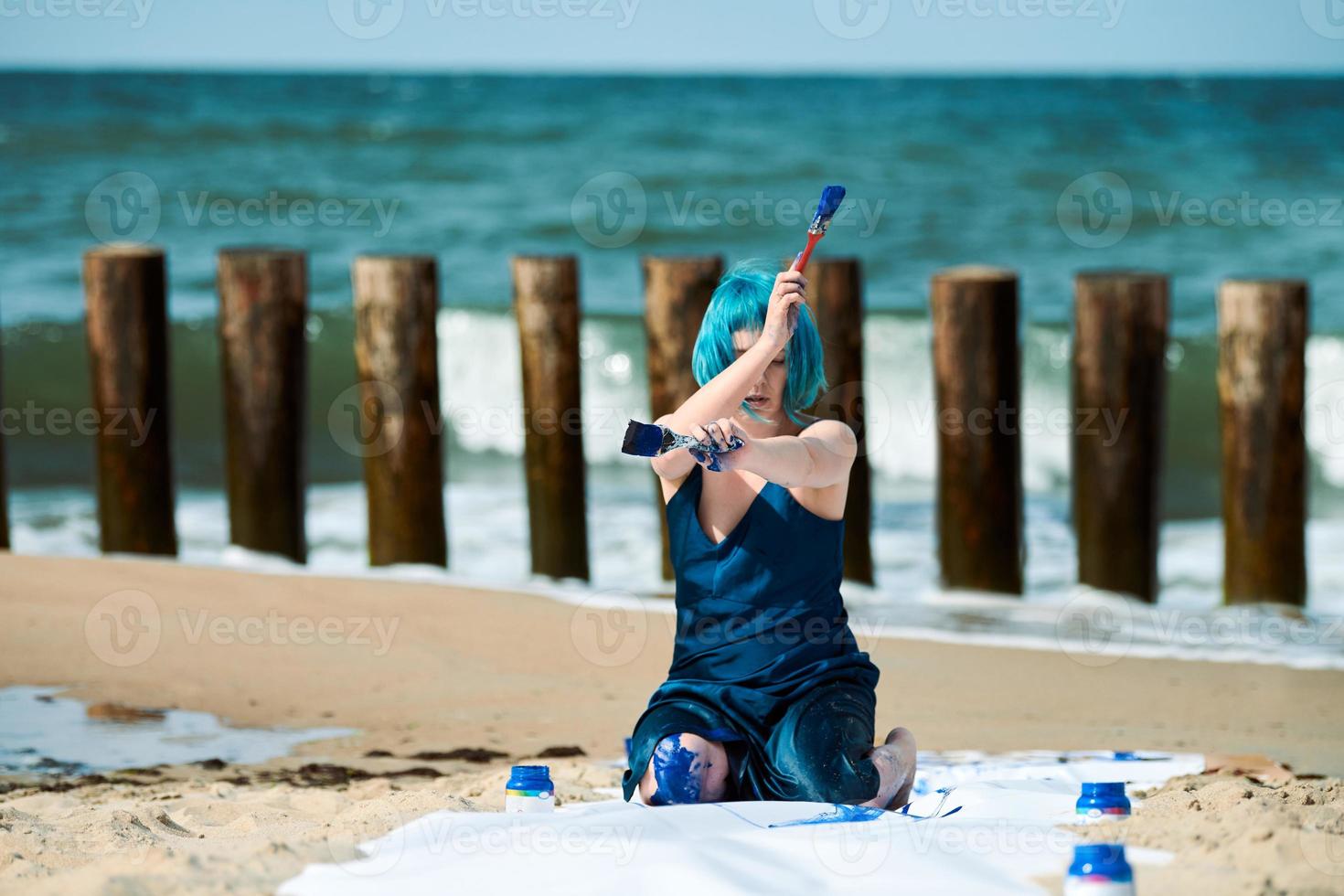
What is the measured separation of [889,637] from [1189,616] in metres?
1.28

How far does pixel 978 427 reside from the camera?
6.34 meters

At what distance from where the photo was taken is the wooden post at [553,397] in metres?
6.68

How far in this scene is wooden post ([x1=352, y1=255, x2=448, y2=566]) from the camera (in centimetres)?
663

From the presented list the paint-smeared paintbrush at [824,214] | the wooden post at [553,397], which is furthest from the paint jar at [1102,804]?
the wooden post at [553,397]

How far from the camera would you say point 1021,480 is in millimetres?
6461

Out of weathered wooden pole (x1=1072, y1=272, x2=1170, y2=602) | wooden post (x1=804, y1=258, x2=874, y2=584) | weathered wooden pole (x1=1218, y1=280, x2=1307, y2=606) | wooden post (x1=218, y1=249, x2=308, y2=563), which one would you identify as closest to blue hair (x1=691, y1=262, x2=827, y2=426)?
wooden post (x1=804, y1=258, x2=874, y2=584)

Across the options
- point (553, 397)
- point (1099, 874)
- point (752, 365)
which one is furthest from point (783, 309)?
point (553, 397)

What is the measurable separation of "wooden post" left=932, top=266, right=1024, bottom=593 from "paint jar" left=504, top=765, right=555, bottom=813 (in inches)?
131

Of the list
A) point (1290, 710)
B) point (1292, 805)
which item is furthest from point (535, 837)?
point (1290, 710)

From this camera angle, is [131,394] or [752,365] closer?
[752,365]

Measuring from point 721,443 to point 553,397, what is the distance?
144 inches

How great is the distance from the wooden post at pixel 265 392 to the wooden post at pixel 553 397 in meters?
0.91

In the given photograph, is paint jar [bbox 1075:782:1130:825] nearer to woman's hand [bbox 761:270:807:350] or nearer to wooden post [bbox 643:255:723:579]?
woman's hand [bbox 761:270:807:350]

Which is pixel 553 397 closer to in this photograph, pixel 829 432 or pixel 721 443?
pixel 829 432
